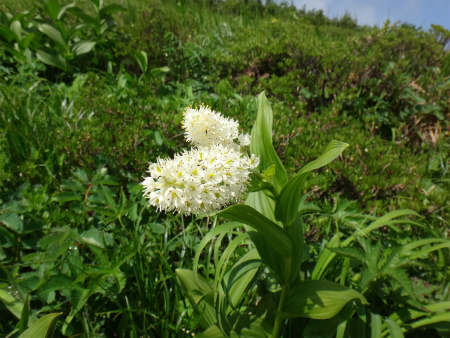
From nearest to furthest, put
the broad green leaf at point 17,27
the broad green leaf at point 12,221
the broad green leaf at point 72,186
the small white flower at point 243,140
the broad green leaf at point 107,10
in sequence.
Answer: the small white flower at point 243,140
the broad green leaf at point 12,221
the broad green leaf at point 72,186
the broad green leaf at point 17,27
the broad green leaf at point 107,10

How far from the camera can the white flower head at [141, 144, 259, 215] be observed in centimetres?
109

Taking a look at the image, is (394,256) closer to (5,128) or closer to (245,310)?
(245,310)

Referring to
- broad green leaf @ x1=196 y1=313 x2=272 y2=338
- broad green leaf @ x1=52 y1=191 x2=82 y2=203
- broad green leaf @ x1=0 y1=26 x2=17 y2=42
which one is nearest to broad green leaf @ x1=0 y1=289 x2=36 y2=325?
broad green leaf @ x1=52 y1=191 x2=82 y2=203

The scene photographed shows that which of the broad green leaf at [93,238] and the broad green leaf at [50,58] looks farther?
the broad green leaf at [50,58]

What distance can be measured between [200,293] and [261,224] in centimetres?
57

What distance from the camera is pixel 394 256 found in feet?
5.04

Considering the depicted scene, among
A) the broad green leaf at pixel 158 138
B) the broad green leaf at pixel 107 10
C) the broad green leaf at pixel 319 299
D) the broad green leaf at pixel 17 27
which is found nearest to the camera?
the broad green leaf at pixel 319 299

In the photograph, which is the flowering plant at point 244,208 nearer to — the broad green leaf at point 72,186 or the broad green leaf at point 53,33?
the broad green leaf at point 72,186

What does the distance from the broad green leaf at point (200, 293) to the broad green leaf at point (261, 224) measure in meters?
0.43

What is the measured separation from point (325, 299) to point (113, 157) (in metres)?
1.75

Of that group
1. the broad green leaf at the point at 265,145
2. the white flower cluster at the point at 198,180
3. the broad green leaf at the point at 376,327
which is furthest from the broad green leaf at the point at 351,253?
the white flower cluster at the point at 198,180

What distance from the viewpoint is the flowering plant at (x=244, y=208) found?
1.12 metres

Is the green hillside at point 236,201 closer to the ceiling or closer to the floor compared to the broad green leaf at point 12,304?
closer to the ceiling

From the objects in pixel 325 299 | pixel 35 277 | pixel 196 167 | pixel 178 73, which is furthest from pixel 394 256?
pixel 178 73
